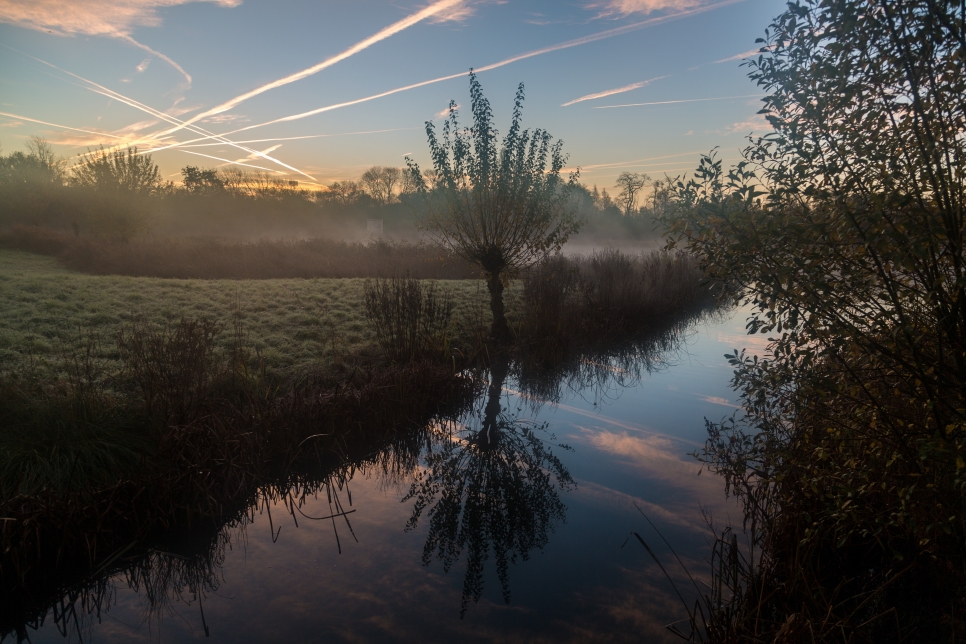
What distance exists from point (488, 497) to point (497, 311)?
5897mm

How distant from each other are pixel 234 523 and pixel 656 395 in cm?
611

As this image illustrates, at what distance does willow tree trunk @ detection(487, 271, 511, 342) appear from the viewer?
10320mm

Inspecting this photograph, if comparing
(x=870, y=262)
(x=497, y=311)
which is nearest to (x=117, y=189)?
(x=497, y=311)

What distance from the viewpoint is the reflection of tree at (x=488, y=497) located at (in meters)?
4.03

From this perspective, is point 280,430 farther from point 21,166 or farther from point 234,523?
point 21,166

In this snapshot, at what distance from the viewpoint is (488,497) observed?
491 centimetres

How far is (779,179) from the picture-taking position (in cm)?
296

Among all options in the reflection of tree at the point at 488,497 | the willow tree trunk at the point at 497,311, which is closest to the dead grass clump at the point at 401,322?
the reflection of tree at the point at 488,497

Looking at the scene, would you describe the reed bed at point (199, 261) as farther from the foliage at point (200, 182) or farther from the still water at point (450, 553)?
the foliage at point (200, 182)

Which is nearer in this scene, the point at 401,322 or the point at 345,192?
the point at 401,322

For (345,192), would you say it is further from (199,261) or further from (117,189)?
(199,261)

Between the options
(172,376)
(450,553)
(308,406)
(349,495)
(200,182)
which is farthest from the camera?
(200,182)

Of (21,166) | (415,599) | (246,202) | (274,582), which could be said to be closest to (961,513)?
(415,599)

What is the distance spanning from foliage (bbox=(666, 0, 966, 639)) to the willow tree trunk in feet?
22.8
